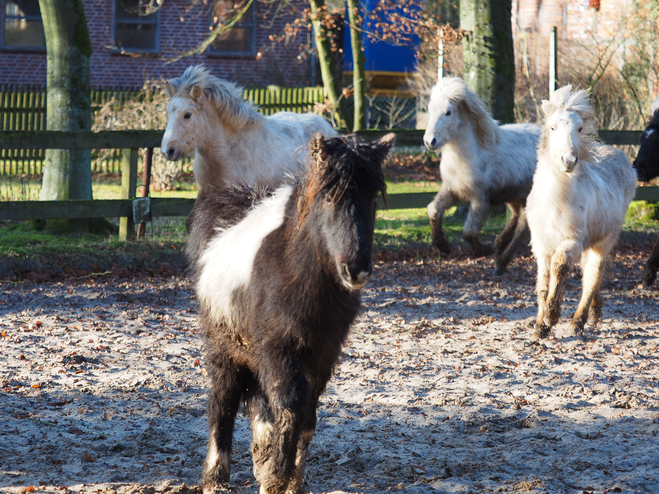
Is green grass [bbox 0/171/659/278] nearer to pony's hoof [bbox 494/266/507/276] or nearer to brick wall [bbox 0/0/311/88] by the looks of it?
pony's hoof [bbox 494/266/507/276]

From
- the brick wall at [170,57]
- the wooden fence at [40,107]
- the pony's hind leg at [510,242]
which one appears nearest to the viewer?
the pony's hind leg at [510,242]

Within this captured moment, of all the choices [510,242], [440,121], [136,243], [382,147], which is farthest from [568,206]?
[136,243]

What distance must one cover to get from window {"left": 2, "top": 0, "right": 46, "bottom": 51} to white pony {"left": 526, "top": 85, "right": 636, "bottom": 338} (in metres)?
17.7

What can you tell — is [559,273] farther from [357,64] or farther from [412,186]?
[357,64]

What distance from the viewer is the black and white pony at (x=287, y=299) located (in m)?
3.05

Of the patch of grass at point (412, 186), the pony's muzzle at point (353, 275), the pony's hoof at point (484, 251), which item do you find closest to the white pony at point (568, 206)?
the pony's hoof at point (484, 251)

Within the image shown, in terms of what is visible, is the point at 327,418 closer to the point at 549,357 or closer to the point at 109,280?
the point at 549,357

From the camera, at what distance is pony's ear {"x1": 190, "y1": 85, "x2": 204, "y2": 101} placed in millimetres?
7117

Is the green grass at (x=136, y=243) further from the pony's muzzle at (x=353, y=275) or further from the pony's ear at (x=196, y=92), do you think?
the pony's muzzle at (x=353, y=275)

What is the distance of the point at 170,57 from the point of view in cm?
2100

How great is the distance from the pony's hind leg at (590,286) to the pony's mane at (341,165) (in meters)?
4.10

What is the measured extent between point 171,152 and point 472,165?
3.94 m

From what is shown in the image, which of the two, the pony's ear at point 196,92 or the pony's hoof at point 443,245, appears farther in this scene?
the pony's hoof at point 443,245

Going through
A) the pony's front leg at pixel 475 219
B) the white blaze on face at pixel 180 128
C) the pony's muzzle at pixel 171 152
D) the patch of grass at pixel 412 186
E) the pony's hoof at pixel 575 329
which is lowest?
the pony's hoof at pixel 575 329
